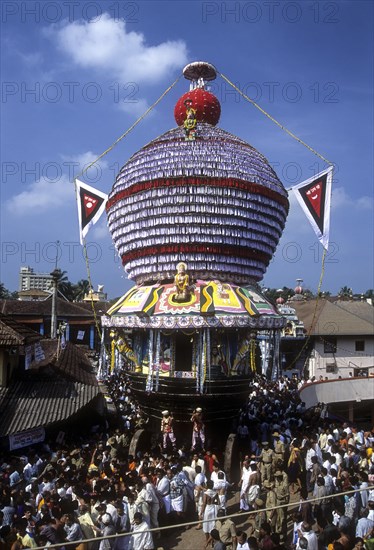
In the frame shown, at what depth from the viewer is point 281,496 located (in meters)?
10.9

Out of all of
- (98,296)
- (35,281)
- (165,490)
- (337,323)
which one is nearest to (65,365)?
(165,490)

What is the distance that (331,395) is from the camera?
28.4 meters

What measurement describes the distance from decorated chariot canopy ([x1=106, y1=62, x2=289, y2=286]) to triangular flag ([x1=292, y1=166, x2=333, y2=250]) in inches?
31.5

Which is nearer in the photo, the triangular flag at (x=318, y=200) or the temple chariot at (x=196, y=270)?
the temple chariot at (x=196, y=270)

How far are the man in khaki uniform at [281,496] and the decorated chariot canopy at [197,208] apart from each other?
288 inches

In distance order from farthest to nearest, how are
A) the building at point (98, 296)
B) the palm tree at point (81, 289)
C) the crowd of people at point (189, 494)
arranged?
the palm tree at point (81, 289) < the building at point (98, 296) < the crowd of people at point (189, 494)

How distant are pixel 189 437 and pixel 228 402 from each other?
181 cm

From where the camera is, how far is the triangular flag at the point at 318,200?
57.3 ft

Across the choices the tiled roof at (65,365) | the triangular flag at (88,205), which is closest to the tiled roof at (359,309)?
the tiled roof at (65,365)

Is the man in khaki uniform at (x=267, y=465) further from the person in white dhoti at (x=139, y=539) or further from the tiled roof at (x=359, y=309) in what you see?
the tiled roof at (x=359, y=309)

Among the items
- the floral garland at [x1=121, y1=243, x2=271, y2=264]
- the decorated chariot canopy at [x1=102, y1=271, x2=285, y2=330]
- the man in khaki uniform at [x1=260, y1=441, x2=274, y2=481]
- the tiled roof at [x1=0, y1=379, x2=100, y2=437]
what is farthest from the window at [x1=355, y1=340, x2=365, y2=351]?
the man in khaki uniform at [x1=260, y1=441, x2=274, y2=481]

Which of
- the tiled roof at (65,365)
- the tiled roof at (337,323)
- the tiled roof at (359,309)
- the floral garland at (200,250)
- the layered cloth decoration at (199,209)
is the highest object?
the layered cloth decoration at (199,209)

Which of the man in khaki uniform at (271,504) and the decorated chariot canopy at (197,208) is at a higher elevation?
the decorated chariot canopy at (197,208)

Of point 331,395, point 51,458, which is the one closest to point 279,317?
point 51,458
